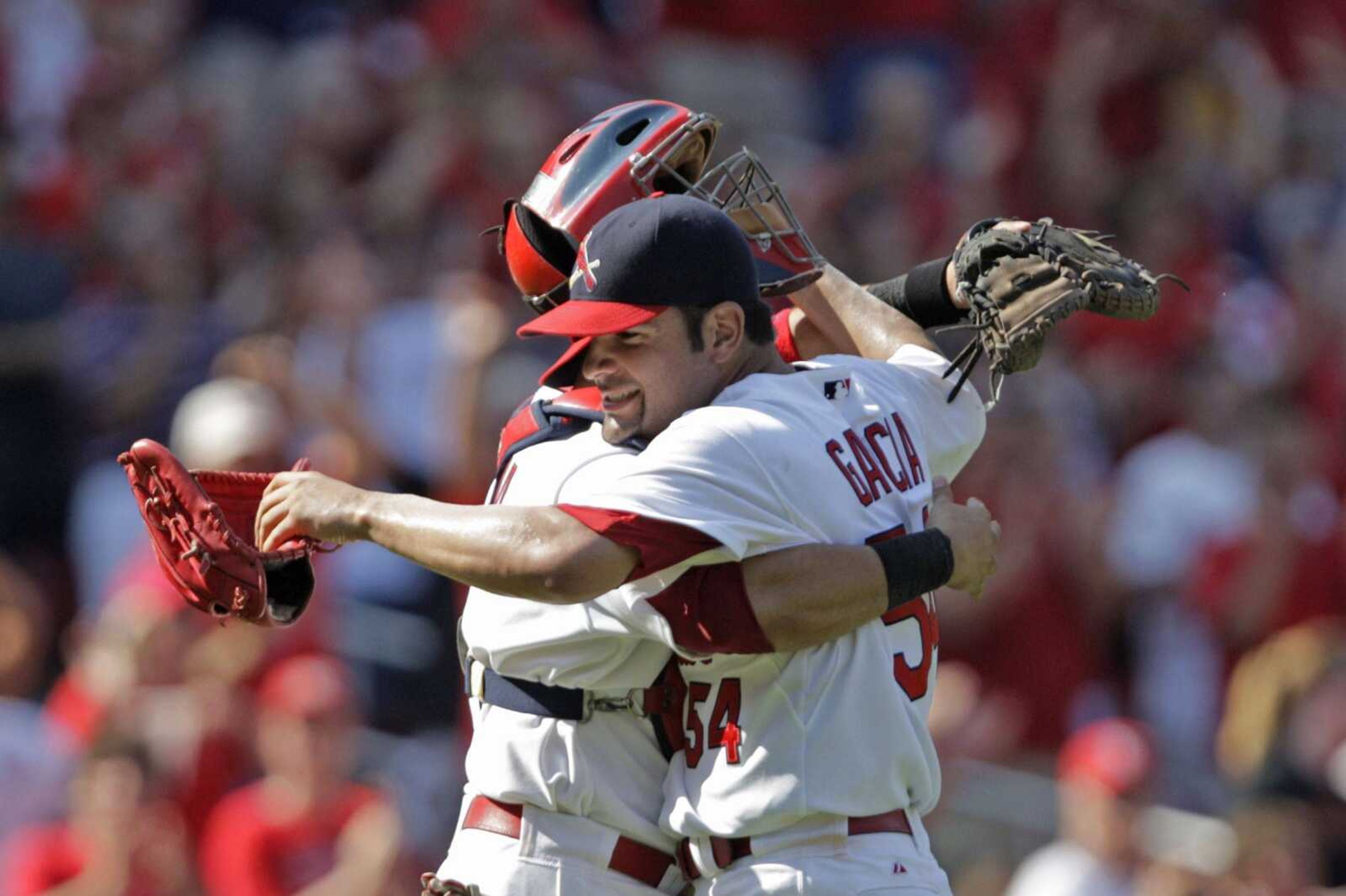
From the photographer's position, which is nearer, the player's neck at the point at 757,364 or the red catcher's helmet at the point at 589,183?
the player's neck at the point at 757,364

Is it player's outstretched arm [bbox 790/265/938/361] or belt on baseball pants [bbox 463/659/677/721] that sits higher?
player's outstretched arm [bbox 790/265/938/361]

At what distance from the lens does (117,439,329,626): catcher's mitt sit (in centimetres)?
357

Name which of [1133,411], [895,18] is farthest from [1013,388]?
[895,18]

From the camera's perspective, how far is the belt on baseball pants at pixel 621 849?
11.9ft

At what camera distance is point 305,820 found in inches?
248

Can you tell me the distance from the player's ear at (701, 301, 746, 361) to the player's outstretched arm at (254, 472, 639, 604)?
45 cm

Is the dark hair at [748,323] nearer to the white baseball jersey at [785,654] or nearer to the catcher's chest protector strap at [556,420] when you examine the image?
the white baseball jersey at [785,654]

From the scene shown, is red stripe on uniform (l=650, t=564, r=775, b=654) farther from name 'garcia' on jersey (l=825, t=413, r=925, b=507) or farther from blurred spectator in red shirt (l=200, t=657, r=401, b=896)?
blurred spectator in red shirt (l=200, t=657, r=401, b=896)

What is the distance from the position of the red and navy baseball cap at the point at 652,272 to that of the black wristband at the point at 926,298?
24.9 inches

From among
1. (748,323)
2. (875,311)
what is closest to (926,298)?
(875,311)

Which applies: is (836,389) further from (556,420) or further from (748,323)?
(556,420)

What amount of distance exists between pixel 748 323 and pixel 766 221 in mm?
584

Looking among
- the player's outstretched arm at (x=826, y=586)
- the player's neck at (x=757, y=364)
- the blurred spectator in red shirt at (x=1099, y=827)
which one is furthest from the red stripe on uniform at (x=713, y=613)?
the blurred spectator in red shirt at (x=1099, y=827)

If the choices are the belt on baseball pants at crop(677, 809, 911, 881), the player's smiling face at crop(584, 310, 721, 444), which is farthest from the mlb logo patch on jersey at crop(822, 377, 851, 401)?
the belt on baseball pants at crop(677, 809, 911, 881)
